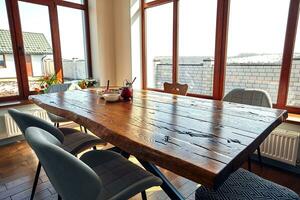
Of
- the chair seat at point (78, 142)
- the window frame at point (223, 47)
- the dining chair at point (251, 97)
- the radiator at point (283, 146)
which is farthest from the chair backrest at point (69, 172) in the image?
the window frame at point (223, 47)

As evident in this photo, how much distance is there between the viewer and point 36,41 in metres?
3.07

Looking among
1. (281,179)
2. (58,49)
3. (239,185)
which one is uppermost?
(58,49)

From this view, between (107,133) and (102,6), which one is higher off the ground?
(102,6)

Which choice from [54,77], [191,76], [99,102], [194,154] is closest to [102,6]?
[54,77]

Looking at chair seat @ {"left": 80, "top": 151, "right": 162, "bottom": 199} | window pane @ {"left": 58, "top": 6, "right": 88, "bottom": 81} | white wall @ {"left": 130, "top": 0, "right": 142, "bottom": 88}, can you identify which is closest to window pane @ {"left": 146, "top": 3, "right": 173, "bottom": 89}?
white wall @ {"left": 130, "top": 0, "right": 142, "bottom": 88}

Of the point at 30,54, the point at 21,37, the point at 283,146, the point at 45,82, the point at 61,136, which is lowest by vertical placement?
the point at 283,146

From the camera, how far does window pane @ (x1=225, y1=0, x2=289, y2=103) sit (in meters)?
2.19

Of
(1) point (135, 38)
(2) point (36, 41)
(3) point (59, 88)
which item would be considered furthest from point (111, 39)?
(3) point (59, 88)

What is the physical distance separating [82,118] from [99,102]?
1.46 ft

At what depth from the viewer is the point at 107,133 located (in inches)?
42.9

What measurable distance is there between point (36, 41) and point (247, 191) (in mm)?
3268

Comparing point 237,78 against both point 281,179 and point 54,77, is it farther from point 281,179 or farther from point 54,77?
point 54,77

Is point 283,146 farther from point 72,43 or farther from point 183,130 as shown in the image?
point 72,43

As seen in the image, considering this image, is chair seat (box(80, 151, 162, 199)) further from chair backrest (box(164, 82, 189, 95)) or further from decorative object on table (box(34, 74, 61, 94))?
decorative object on table (box(34, 74, 61, 94))
